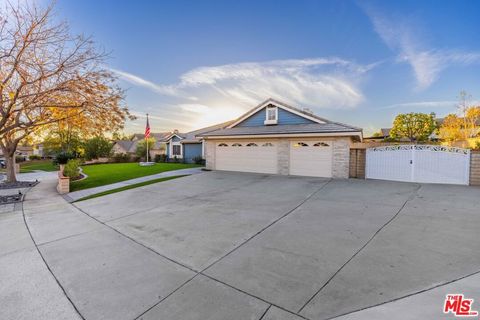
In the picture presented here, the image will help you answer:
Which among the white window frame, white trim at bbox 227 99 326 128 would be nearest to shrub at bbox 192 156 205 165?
white trim at bbox 227 99 326 128

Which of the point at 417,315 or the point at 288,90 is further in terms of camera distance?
the point at 288,90

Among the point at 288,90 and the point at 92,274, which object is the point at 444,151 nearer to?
the point at 288,90

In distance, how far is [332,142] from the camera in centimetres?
1178

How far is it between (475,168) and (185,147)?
74.8ft

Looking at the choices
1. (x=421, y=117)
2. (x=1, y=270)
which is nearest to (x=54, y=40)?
(x=1, y=270)

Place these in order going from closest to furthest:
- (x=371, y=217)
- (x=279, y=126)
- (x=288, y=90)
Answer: (x=371, y=217) < (x=279, y=126) < (x=288, y=90)

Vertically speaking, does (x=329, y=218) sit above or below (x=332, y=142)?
below

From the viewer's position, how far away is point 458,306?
234cm

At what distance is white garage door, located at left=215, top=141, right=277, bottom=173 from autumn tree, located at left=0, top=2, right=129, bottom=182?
6656 mm

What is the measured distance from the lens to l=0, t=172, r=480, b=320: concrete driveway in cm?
260

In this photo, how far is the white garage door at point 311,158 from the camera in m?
12.0

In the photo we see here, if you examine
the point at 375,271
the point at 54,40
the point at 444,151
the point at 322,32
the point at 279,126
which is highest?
the point at 322,32

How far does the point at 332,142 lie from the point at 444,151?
4.54m

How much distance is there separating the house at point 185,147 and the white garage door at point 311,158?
40.8 feet
